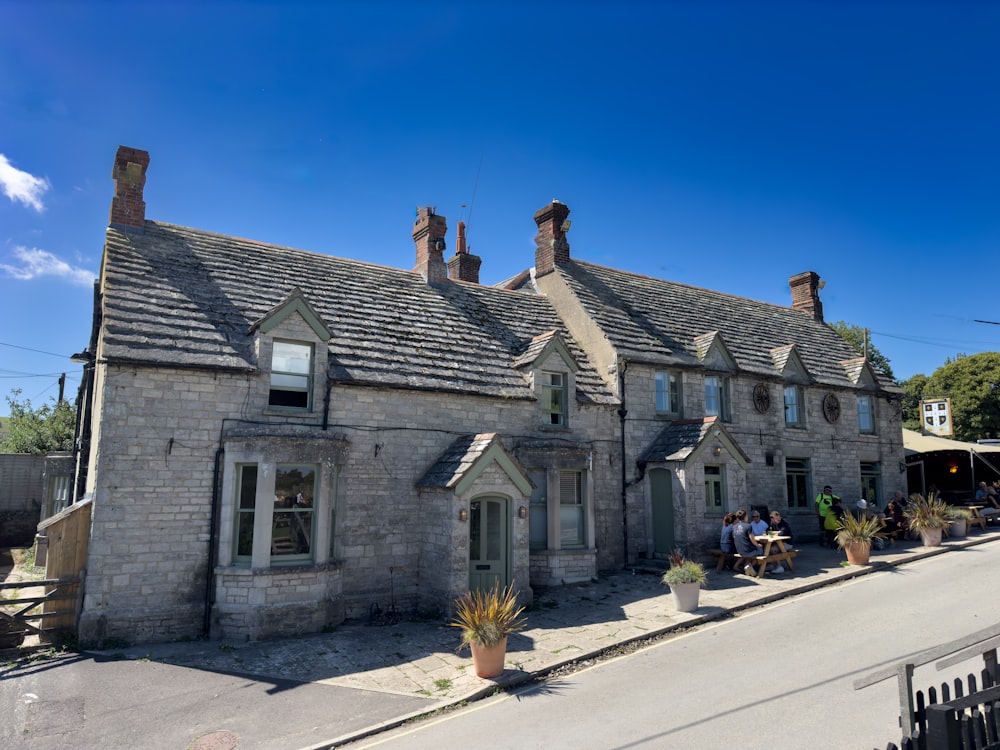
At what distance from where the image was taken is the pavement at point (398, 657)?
825 centimetres

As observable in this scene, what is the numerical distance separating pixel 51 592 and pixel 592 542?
11575 millimetres

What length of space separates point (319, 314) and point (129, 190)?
19.7 ft

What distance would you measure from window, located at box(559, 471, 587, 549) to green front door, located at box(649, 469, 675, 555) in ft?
8.21

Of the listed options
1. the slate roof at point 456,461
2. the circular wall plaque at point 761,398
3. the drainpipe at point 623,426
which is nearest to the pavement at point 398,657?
the drainpipe at point 623,426

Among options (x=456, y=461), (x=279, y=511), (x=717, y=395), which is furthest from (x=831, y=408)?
(x=279, y=511)

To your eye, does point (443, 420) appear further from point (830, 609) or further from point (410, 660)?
point (830, 609)

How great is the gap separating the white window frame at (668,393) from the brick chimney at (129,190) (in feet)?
48.1

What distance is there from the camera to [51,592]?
11125 mm

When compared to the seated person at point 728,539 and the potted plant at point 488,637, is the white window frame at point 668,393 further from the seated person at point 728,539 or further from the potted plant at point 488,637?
the potted plant at point 488,637

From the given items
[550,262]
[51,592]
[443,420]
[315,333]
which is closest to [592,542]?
[443,420]

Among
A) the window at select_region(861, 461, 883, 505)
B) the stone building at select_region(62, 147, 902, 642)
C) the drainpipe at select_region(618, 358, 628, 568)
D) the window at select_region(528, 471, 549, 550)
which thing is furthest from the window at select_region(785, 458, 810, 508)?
the window at select_region(528, 471, 549, 550)

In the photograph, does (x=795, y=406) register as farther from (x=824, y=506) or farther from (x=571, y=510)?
(x=571, y=510)

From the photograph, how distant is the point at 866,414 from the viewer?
79.3 ft

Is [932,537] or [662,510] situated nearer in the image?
[662,510]
